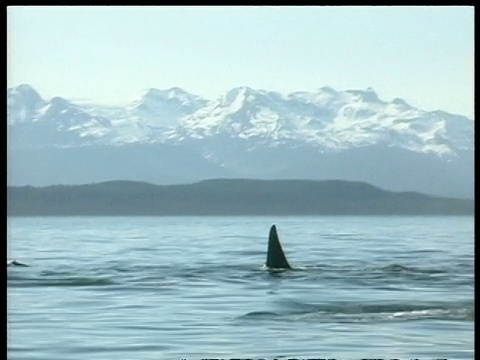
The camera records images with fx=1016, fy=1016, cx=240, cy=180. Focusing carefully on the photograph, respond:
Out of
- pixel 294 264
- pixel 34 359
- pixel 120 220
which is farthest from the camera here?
pixel 120 220

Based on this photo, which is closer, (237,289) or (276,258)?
(237,289)

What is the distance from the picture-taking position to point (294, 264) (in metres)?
5.88

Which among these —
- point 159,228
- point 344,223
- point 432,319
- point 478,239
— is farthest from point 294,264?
point 478,239

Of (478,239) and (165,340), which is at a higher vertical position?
(478,239)

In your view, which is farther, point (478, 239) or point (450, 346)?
point (450, 346)

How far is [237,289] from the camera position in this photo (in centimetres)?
516

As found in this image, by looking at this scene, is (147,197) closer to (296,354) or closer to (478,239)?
(296,354)

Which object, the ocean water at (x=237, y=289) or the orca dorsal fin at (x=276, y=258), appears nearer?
the ocean water at (x=237, y=289)

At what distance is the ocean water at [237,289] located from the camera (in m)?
3.43

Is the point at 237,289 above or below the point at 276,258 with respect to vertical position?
below

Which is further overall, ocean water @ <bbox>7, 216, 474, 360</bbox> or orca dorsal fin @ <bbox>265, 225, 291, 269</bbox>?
orca dorsal fin @ <bbox>265, 225, 291, 269</bbox>

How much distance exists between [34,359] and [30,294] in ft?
2.97

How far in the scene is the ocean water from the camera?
343 cm

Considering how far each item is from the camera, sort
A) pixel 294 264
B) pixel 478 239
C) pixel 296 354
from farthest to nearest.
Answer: pixel 294 264 → pixel 296 354 → pixel 478 239
